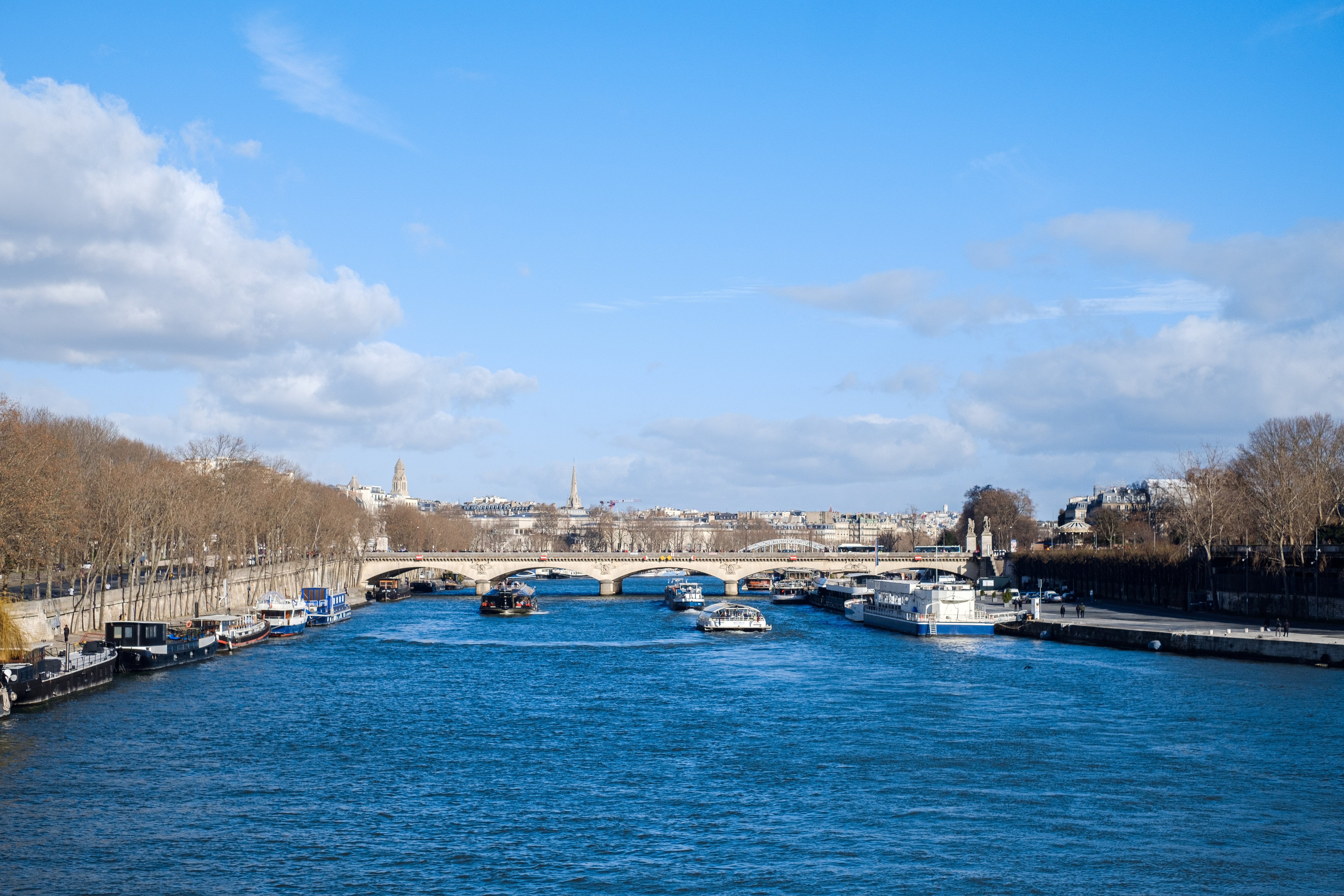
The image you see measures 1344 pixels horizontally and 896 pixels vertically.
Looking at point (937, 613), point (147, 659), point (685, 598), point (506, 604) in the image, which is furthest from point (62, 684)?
point (685, 598)

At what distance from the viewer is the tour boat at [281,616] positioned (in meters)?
91.1

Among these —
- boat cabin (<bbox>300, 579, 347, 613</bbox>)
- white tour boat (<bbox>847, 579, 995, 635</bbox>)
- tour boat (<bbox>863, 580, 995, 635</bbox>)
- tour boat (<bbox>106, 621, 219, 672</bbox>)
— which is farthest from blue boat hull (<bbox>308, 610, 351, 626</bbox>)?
tour boat (<bbox>863, 580, 995, 635</bbox>)

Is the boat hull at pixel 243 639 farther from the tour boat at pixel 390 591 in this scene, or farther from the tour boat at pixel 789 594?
the tour boat at pixel 789 594

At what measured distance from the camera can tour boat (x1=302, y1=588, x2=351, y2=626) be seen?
103m

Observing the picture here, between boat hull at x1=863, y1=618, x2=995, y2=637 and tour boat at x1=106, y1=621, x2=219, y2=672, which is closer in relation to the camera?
tour boat at x1=106, y1=621, x2=219, y2=672

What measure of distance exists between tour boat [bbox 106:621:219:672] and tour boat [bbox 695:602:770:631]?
128 feet

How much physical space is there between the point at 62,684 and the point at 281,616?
128 feet

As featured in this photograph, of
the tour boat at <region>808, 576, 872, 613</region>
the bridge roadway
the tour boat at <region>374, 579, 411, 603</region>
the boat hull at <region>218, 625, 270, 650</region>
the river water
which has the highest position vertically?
the bridge roadway

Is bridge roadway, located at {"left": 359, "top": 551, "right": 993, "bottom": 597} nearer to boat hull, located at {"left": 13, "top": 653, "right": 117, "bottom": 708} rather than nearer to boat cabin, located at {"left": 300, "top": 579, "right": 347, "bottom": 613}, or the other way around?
boat cabin, located at {"left": 300, "top": 579, "right": 347, "bottom": 613}

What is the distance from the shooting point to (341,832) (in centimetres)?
3356

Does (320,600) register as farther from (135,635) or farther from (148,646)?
(148,646)

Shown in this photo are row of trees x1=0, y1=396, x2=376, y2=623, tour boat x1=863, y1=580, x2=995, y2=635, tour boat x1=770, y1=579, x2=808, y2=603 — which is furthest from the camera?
tour boat x1=770, y1=579, x2=808, y2=603

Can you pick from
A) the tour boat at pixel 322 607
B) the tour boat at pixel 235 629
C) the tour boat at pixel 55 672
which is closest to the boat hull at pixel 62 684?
the tour boat at pixel 55 672

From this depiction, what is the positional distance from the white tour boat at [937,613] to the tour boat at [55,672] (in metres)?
56.3
